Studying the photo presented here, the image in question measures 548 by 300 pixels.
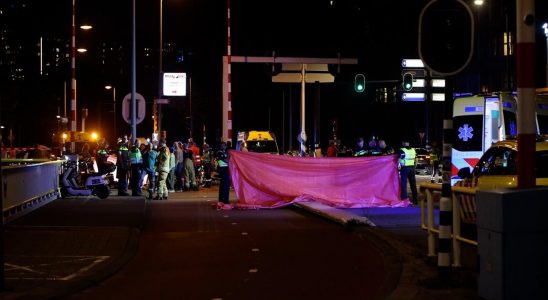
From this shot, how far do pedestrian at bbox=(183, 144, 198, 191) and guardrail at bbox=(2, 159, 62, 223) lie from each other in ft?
18.7

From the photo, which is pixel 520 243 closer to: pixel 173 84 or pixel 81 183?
pixel 81 183

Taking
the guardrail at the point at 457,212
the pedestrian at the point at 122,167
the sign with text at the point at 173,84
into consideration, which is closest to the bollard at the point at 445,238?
the guardrail at the point at 457,212

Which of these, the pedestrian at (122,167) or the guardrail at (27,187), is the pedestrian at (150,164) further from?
the guardrail at (27,187)

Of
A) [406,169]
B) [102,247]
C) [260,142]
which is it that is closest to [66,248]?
[102,247]

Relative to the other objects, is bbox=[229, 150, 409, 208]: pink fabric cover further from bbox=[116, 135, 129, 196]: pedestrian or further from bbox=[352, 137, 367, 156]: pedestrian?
bbox=[352, 137, 367, 156]: pedestrian

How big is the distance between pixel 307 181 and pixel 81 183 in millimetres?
7148

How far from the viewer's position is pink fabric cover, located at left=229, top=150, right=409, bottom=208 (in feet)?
68.7

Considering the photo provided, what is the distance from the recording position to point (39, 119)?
238 feet

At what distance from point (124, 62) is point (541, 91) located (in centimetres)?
5749

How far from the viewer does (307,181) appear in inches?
829

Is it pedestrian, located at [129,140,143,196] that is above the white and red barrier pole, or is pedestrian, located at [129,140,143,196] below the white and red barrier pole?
below

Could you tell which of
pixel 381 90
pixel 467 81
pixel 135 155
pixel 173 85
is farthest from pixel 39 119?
pixel 135 155

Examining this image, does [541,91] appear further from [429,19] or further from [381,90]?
[381,90]

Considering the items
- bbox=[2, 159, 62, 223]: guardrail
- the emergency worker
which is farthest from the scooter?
the emergency worker
